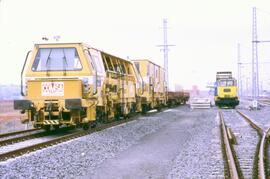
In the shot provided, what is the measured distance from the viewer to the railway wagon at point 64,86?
13531 millimetres

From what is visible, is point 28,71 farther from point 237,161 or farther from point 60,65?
point 237,161

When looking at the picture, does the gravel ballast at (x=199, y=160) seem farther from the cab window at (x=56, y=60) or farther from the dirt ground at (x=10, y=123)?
the dirt ground at (x=10, y=123)

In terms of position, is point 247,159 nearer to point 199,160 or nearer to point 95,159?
point 199,160

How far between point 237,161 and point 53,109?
6826 millimetres

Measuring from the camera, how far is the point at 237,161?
28.4 feet

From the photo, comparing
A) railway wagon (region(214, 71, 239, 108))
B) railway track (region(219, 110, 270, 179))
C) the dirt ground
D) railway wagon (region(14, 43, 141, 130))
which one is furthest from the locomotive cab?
railway wagon (region(214, 71, 239, 108))

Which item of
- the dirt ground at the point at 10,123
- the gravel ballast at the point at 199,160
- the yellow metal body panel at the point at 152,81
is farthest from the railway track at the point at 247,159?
the yellow metal body panel at the point at 152,81

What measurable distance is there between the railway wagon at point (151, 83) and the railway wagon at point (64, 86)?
9.50 metres

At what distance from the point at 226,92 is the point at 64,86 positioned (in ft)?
87.6

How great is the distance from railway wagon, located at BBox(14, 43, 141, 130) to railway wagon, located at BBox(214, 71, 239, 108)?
23715 mm

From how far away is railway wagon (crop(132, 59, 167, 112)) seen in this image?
25.7 m

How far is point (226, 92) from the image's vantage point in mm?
38250

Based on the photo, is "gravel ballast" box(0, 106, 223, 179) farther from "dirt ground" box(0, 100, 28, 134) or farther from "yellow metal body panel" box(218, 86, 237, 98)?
"yellow metal body panel" box(218, 86, 237, 98)

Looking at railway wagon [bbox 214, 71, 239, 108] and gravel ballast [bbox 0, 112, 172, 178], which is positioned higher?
railway wagon [bbox 214, 71, 239, 108]
